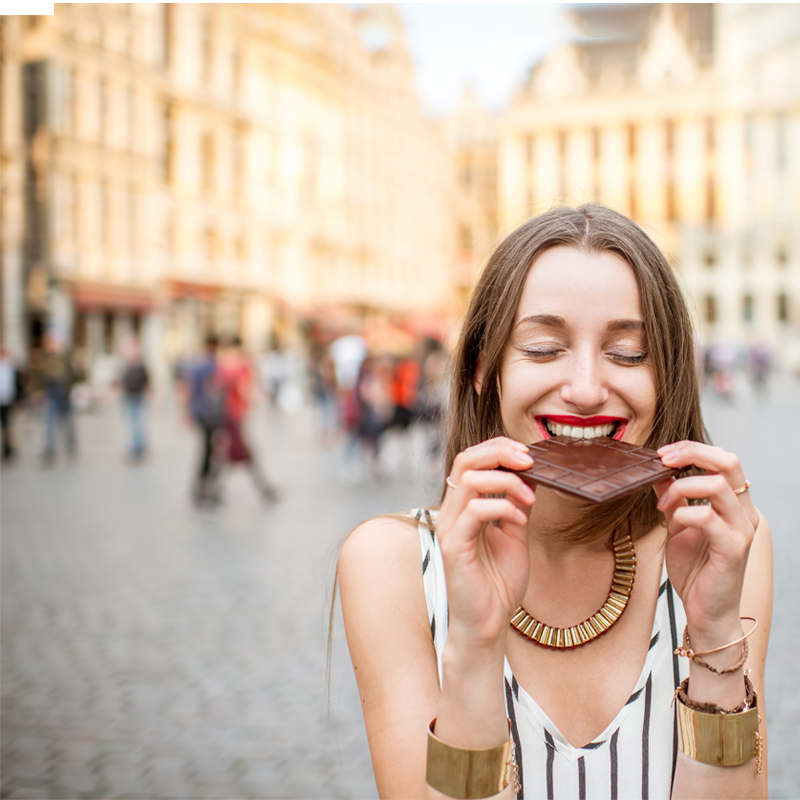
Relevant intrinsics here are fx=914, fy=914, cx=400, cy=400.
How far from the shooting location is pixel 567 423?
5.68 feet

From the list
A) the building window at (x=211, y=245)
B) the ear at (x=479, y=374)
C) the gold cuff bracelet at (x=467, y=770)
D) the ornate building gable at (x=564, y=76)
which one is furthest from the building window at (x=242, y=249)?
the ornate building gable at (x=564, y=76)

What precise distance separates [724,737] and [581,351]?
698mm

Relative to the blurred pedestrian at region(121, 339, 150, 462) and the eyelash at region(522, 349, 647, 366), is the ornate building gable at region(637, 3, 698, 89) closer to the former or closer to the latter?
the blurred pedestrian at region(121, 339, 150, 462)

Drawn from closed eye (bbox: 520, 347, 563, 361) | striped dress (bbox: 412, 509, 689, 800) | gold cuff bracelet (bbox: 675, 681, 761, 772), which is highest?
closed eye (bbox: 520, 347, 563, 361)

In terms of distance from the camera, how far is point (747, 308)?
67812mm

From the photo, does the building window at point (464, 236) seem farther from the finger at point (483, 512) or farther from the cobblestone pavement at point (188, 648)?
the finger at point (483, 512)

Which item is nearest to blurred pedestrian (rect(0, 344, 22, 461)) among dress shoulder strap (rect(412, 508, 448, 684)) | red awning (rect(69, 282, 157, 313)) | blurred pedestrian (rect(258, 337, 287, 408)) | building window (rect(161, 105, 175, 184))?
blurred pedestrian (rect(258, 337, 287, 408))

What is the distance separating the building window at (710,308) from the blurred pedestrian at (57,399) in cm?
6159

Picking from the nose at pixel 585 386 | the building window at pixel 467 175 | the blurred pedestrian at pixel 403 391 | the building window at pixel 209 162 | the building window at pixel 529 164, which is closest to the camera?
the nose at pixel 585 386

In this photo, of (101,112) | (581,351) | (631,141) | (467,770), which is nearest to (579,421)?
(581,351)

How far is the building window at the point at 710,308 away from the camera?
225 feet

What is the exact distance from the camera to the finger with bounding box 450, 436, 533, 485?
56.9 inches

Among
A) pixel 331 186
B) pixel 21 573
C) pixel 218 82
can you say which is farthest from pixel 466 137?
pixel 21 573

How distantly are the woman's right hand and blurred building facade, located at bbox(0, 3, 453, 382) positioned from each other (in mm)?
24773
